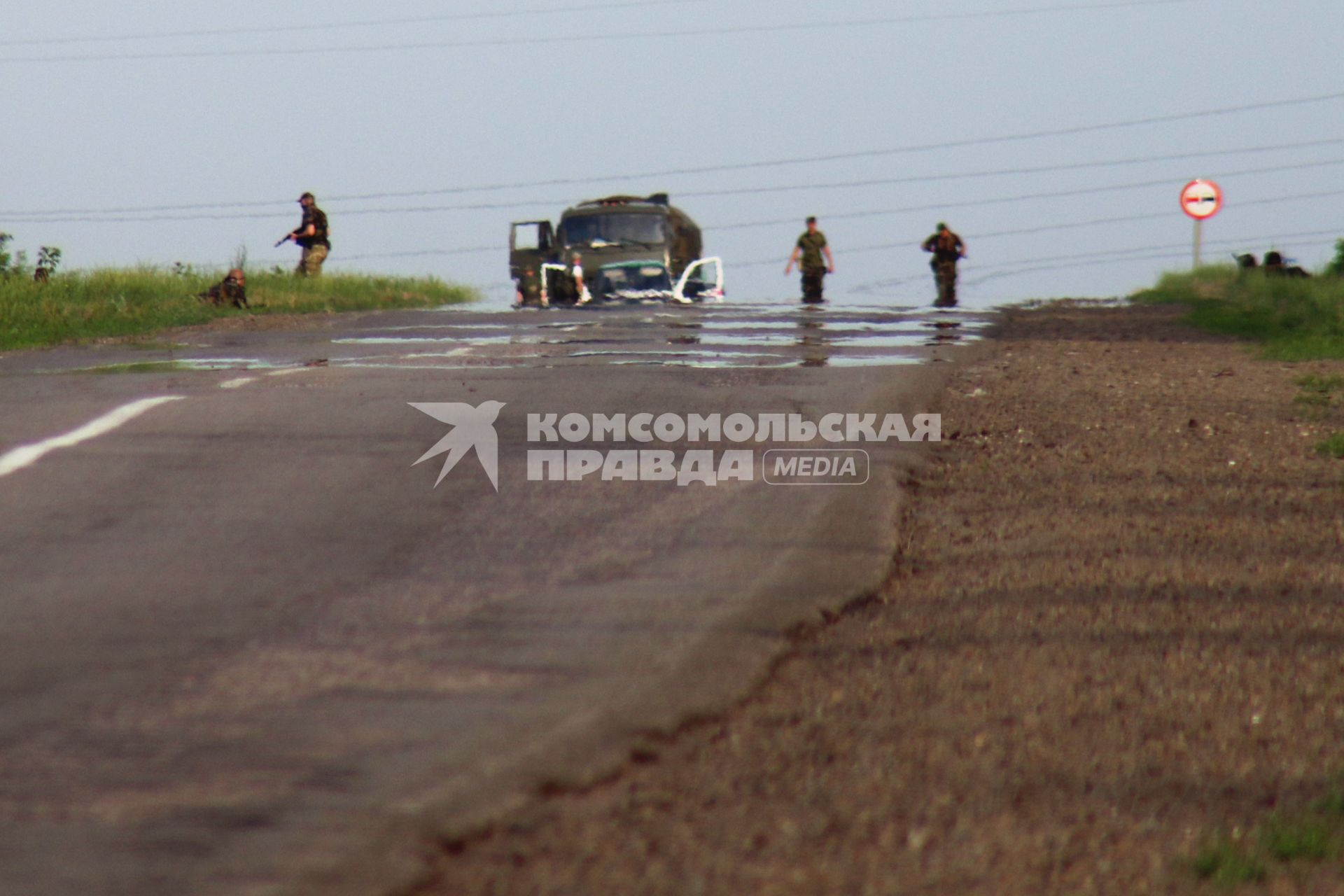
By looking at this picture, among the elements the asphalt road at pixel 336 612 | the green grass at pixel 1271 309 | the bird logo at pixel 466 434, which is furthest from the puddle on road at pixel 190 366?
the green grass at pixel 1271 309

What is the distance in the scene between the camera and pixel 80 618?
223 inches

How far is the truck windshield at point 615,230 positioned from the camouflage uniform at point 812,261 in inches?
104

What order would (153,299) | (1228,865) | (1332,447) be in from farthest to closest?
(153,299) < (1332,447) < (1228,865)

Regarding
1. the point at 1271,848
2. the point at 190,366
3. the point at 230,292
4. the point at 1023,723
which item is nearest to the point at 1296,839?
the point at 1271,848

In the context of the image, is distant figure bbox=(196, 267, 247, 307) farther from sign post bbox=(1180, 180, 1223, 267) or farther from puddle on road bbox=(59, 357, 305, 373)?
sign post bbox=(1180, 180, 1223, 267)

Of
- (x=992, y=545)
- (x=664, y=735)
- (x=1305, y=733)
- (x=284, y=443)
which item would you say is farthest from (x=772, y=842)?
(x=284, y=443)

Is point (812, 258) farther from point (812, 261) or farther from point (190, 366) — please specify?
point (190, 366)

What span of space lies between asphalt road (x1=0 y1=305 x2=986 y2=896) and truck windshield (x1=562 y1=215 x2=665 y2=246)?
20811mm

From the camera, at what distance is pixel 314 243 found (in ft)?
99.0

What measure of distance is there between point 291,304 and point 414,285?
274 inches

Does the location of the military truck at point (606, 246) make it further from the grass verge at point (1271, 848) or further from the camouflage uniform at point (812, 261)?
the grass verge at point (1271, 848)

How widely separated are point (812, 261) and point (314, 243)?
8.91m

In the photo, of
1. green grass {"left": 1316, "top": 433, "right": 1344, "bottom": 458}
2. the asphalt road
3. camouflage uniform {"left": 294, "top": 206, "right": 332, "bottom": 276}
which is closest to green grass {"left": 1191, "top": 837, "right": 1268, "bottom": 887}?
the asphalt road

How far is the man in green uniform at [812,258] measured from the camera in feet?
108
